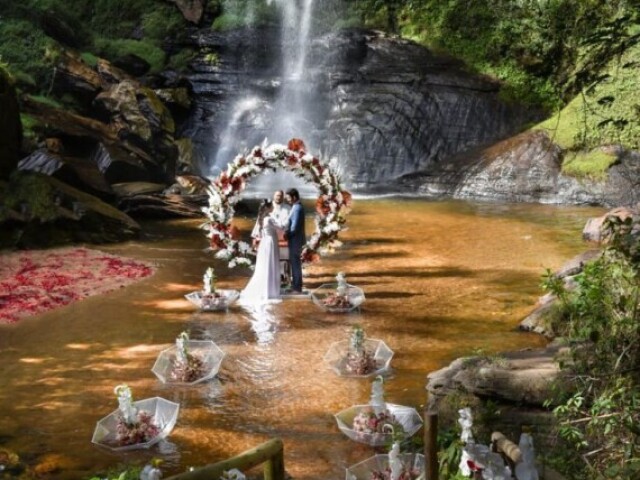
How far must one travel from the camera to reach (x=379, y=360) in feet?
31.2

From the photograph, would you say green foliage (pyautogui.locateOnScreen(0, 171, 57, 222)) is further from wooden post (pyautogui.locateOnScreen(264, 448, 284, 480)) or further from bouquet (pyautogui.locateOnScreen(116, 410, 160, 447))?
wooden post (pyautogui.locateOnScreen(264, 448, 284, 480))

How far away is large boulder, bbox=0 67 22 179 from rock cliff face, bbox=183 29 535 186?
14.7 metres

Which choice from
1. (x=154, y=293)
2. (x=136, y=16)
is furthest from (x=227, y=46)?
(x=154, y=293)

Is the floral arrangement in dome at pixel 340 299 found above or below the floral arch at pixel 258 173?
below

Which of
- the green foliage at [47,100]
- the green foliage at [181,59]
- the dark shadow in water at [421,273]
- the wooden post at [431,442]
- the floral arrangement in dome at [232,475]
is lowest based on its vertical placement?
the dark shadow in water at [421,273]

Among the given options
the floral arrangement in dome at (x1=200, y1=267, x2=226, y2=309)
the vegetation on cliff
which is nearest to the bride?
the floral arrangement in dome at (x1=200, y1=267, x2=226, y2=309)

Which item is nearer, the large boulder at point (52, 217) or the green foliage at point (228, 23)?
the large boulder at point (52, 217)

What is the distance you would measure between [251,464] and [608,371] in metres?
3.33

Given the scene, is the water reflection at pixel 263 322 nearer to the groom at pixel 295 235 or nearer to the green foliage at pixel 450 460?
the groom at pixel 295 235

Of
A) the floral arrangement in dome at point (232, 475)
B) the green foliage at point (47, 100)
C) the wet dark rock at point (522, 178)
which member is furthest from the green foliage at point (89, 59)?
the floral arrangement in dome at point (232, 475)

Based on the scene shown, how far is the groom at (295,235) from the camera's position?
12.9 m

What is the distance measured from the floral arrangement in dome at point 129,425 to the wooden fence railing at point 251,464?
282cm

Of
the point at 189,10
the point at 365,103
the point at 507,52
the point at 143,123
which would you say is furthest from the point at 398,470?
the point at 189,10

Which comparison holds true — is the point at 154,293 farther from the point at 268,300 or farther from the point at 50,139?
the point at 50,139
